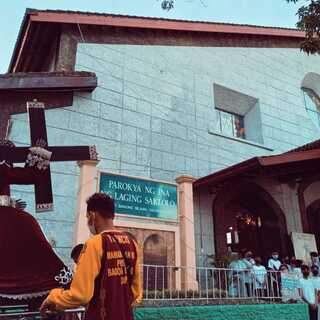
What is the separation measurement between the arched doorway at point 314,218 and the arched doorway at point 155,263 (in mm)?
7101

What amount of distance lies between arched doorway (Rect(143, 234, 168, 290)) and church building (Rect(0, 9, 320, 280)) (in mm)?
45

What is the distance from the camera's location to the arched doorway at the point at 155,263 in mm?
6834

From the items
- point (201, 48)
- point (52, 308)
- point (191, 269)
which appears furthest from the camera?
point (201, 48)

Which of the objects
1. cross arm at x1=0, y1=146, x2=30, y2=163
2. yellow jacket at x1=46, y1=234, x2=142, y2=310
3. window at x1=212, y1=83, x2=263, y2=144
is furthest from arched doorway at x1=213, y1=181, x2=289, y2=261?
yellow jacket at x1=46, y1=234, x2=142, y2=310

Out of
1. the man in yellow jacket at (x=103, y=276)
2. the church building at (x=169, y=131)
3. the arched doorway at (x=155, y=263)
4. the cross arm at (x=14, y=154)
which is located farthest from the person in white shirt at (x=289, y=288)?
the man in yellow jacket at (x=103, y=276)

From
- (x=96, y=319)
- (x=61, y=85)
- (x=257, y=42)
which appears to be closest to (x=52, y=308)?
(x=96, y=319)

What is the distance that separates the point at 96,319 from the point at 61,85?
7.59 meters

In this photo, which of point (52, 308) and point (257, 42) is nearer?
point (52, 308)

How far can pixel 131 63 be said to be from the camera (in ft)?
38.0

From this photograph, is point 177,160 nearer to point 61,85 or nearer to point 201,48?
point 61,85

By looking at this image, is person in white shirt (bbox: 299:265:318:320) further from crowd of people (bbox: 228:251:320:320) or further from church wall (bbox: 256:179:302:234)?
church wall (bbox: 256:179:302:234)

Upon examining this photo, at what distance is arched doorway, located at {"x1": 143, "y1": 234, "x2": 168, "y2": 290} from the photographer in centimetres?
683

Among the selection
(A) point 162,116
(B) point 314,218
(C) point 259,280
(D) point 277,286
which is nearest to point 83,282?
(C) point 259,280

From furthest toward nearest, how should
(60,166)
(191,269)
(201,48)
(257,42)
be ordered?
(257,42)
(201,48)
(60,166)
(191,269)
